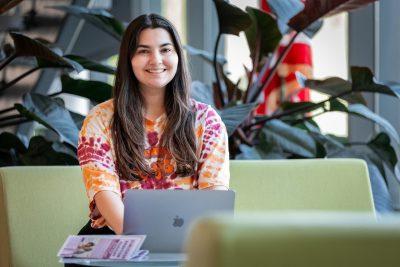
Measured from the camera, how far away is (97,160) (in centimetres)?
247

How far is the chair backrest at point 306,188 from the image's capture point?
2.61 m

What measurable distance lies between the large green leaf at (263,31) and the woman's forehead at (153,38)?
133 centimetres

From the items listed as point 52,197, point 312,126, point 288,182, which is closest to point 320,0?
point 312,126

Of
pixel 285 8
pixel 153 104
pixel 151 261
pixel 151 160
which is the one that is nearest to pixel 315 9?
pixel 285 8

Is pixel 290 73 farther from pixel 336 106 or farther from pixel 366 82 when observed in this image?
pixel 366 82

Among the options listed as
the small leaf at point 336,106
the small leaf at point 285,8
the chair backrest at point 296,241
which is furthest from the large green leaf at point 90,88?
the chair backrest at point 296,241

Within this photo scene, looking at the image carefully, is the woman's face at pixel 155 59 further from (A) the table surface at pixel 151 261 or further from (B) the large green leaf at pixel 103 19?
(B) the large green leaf at pixel 103 19

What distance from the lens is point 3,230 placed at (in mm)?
2613

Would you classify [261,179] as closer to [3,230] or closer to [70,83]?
[3,230]

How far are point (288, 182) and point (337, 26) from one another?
10.7 feet

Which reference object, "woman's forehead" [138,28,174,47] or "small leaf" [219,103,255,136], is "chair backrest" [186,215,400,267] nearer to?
"woman's forehead" [138,28,174,47]

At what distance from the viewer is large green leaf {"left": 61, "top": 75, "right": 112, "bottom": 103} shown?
12.3 ft

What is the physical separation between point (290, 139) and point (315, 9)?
544mm

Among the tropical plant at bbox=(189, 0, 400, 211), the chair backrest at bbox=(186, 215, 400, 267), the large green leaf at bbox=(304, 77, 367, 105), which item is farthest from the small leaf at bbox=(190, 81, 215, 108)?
the chair backrest at bbox=(186, 215, 400, 267)
